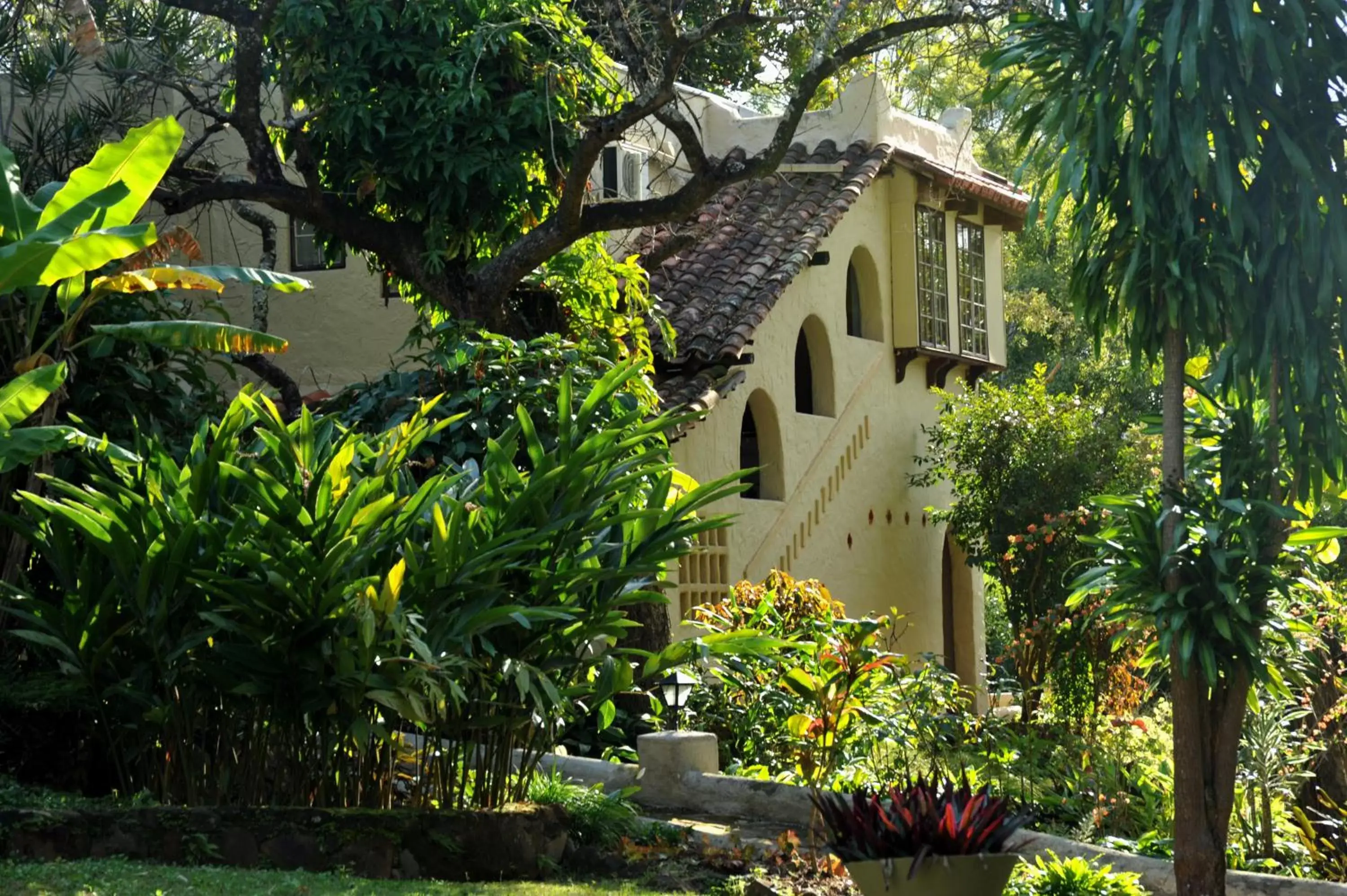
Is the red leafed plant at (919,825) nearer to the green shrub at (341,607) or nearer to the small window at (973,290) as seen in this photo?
the green shrub at (341,607)

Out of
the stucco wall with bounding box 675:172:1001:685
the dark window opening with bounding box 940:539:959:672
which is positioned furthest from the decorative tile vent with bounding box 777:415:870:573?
the dark window opening with bounding box 940:539:959:672

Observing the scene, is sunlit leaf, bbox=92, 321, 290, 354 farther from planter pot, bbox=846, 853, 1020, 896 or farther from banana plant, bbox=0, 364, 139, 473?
planter pot, bbox=846, 853, 1020, 896

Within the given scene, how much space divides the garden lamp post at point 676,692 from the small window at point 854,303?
8233 mm

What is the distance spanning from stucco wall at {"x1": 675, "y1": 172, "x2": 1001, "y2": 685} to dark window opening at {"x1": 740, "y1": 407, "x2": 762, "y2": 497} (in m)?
0.33

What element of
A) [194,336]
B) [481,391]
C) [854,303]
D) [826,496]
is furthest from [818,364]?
[194,336]

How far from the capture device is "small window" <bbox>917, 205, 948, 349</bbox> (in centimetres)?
2031

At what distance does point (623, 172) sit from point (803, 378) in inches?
130

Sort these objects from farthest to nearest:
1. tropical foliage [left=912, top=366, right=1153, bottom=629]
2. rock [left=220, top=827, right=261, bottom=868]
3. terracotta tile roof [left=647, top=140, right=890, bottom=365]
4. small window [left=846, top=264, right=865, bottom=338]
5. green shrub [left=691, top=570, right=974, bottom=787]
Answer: small window [left=846, top=264, right=865, bottom=338]
tropical foliage [left=912, top=366, right=1153, bottom=629]
terracotta tile roof [left=647, top=140, right=890, bottom=365]
green shrub [left=691, top=570, right=974, bottom=787]
rock [left=220, top=827, right=261, bottom=868]

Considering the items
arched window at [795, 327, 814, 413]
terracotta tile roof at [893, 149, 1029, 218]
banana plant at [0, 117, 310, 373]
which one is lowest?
banana plant at [0, 117, 310, 373]

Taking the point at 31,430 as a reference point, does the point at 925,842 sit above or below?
below

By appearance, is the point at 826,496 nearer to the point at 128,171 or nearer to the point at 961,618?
the point at 961,618

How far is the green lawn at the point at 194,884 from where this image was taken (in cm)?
643

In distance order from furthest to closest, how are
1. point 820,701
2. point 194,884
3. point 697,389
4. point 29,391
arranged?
1. point 697,389
2. point 820,701
3. point 29,391
4. point 194,884

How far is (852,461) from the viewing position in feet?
62.4
